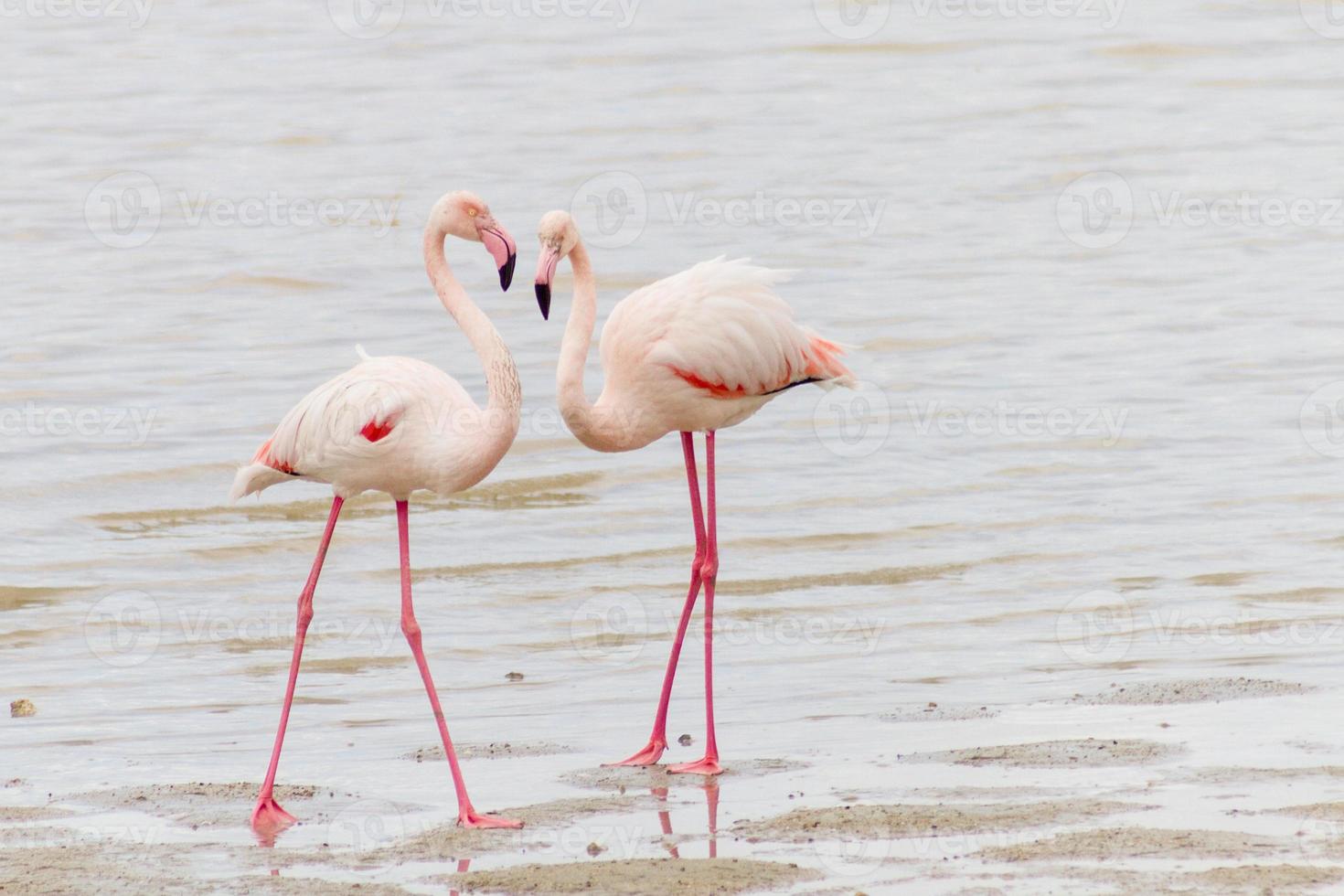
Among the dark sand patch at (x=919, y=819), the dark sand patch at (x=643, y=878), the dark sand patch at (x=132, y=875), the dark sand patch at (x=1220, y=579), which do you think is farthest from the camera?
the dark sand patch at (x=1220, y=579)

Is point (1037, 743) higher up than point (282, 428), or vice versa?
point (282, 428)

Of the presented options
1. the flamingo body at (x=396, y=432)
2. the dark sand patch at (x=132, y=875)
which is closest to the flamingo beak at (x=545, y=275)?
the flamingo body at (x=396, y=432)

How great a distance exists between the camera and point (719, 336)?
758 cm

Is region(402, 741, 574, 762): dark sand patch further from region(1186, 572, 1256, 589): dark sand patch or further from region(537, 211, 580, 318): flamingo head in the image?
region(1186, 572, 1256, 589): dark sand patch

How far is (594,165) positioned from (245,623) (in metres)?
10.2

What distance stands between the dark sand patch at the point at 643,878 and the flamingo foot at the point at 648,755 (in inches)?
55.8

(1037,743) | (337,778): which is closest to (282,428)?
(337,778)

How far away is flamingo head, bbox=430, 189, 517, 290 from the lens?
261 inches

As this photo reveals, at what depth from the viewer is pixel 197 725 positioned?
7.91m

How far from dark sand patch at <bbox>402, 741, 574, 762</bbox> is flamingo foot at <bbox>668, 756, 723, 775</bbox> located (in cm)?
52

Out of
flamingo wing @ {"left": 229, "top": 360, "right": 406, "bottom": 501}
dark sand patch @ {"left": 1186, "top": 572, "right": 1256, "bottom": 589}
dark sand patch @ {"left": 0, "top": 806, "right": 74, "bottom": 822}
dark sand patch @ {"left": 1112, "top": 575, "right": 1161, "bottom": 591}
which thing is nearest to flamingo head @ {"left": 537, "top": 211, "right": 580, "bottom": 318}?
flamingo wing @ {"left": 229, "top": 360, "right": 406, "bottom": 501}

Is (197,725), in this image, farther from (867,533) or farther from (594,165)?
(594,165)

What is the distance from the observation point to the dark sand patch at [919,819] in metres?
5.75

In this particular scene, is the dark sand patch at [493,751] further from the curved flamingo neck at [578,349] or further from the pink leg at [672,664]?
the curved flamingo neck at [578,349]
